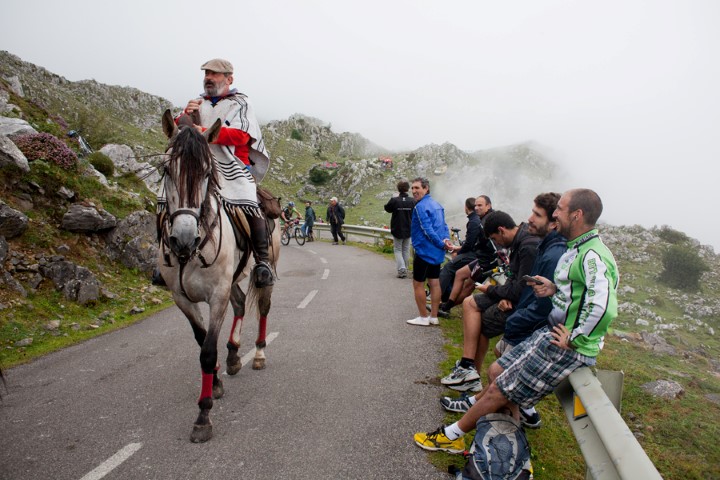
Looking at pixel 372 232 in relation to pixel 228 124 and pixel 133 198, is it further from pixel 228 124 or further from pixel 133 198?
pixel 228 124

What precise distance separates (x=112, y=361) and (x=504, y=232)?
566 centimetres

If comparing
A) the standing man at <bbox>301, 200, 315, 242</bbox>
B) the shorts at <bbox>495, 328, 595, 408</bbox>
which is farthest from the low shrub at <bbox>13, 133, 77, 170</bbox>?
the standing man at <bbox>301, 200, 315, 242</bbox>

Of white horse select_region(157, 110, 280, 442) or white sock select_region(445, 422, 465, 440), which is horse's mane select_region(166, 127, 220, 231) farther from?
white sock select_region(445, 422, 465, 440)

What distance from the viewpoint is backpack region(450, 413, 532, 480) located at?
114 inches

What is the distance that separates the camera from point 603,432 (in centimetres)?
208

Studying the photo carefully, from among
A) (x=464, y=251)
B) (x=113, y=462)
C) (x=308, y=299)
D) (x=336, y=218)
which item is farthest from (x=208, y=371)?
(x=336, y=218)

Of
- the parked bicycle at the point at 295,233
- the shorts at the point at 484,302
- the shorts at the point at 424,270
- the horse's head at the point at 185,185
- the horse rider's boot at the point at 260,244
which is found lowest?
the parked bicycle at the point at 295,233

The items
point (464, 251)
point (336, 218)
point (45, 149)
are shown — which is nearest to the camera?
point (464, 251)

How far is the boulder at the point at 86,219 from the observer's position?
893cm

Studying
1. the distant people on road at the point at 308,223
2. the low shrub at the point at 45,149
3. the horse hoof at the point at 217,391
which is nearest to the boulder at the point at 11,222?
the low shrub at the point at 45,149

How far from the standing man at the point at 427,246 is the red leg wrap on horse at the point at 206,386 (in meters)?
4.13

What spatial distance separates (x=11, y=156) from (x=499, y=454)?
10.7 meters

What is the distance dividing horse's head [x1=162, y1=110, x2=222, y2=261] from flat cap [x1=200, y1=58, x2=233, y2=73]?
3.76ft

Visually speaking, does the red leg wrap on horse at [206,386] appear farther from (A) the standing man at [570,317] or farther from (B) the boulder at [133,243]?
(B) the boulder at [133,243]
